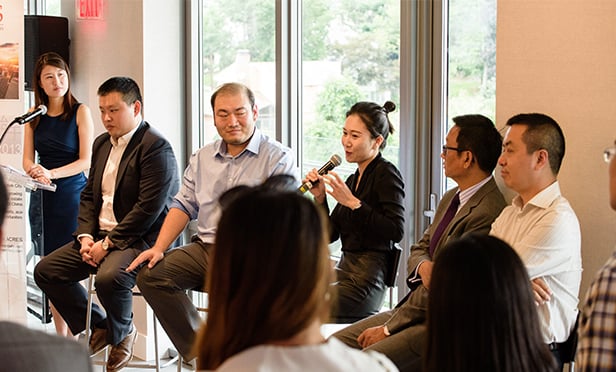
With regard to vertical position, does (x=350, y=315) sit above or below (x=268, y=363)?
below

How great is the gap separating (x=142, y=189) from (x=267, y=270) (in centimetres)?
318

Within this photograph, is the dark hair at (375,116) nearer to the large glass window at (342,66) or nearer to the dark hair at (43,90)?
the large glass window at (342,66)

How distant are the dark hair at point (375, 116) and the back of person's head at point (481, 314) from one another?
2.03 meters

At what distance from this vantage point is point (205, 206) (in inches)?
175

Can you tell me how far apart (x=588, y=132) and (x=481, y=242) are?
4.83 ft

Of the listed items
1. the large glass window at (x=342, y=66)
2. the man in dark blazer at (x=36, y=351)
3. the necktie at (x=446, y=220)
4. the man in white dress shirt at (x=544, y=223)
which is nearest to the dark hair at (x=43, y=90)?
the large glass window at (x=342, y=66)

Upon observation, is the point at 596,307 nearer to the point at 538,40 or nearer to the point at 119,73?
the point at 538,40

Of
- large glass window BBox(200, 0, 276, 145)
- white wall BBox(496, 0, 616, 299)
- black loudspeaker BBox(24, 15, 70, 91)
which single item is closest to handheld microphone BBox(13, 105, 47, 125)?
black loudspeaker BBox(24, 15, 70, 91)

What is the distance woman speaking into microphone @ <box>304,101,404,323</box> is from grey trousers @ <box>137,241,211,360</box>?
74cm

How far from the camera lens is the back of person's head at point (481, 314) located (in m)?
1.93

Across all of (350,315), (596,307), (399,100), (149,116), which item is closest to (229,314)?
(596,307)

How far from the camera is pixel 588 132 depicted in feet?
10.8

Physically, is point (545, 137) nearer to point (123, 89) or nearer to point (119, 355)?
point (123, 89)

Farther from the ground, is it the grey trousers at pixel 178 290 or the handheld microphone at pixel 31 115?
the handheld microphone at pixel 31 115
